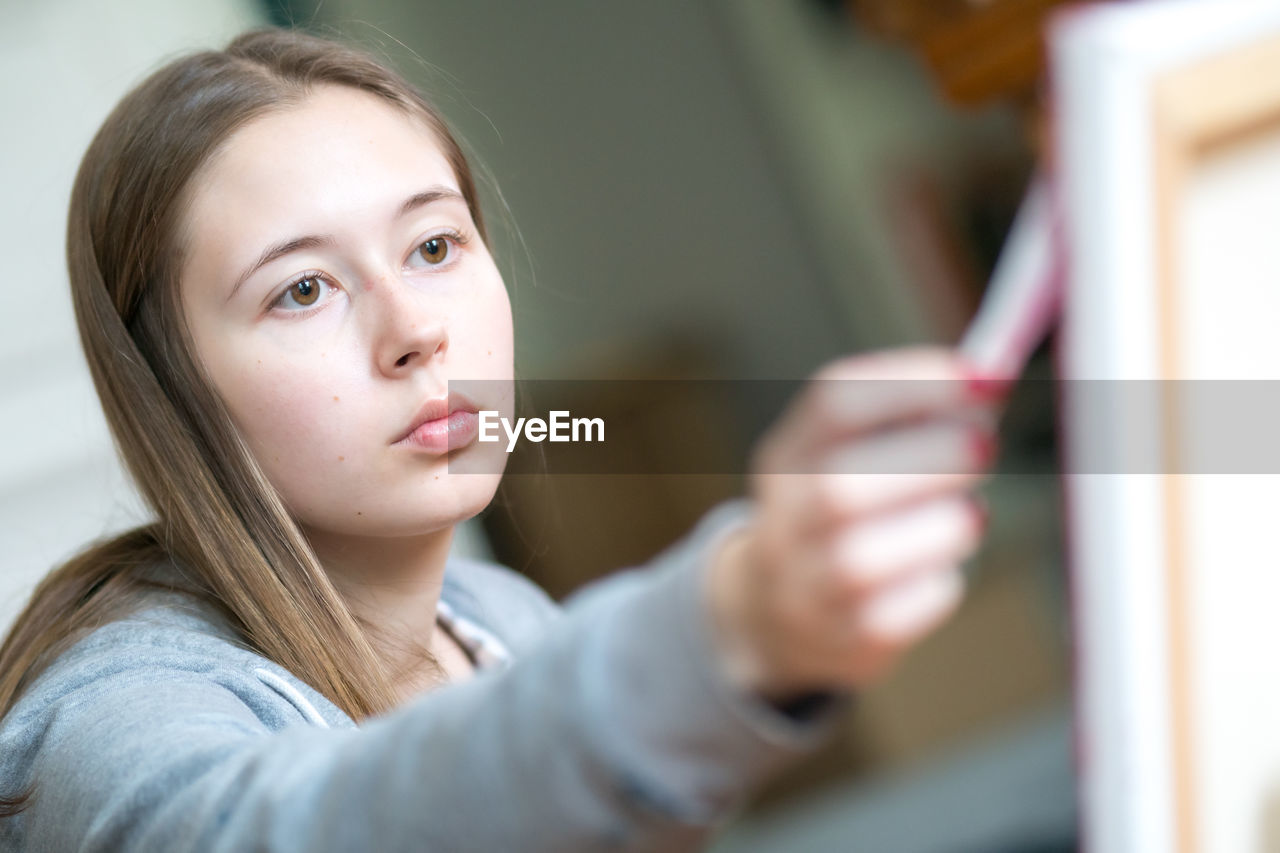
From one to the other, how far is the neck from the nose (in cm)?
8

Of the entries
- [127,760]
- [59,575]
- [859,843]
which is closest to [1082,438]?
[127,760]

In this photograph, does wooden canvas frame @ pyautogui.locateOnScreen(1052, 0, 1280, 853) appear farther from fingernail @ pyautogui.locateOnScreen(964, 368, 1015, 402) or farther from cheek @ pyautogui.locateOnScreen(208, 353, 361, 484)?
cheek @ pyautogui.locateOnScreen(208, 353, 361, 484)

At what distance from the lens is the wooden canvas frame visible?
0.29 metres

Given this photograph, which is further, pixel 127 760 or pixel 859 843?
pixel 859 843

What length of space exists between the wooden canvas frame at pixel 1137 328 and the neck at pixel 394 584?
29 centimetres

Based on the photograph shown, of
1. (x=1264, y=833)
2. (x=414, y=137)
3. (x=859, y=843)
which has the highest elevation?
(x=414, y=137)

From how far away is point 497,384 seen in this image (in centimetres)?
50

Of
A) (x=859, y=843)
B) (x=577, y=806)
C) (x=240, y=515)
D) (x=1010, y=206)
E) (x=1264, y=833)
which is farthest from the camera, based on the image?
(x=1010, y=206)

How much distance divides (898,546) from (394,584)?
1.12 ft

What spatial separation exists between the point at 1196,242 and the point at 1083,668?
12 centimetres

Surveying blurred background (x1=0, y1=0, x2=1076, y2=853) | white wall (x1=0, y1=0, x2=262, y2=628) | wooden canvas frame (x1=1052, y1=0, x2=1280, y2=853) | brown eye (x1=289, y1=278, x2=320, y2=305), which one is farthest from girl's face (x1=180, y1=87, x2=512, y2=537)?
blurred background (x1=0, y1=0, x2=1076, y2=853)

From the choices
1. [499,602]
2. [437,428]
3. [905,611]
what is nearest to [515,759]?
[905,611]

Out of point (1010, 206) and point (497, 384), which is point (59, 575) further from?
point (1010, 206)

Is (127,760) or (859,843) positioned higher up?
(127,760)
